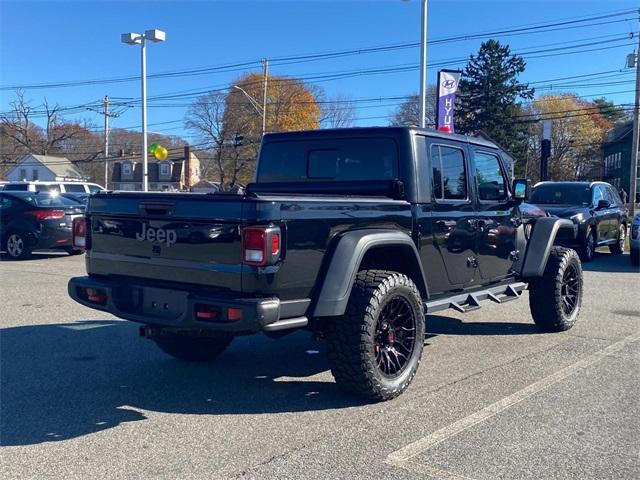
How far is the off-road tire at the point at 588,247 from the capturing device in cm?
1416

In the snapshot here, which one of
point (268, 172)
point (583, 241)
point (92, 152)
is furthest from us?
point (92, 152)

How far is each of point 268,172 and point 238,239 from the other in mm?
Result: 2293

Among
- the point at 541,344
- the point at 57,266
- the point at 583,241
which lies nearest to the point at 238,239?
the point at 541,344

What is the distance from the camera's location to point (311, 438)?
3.95m

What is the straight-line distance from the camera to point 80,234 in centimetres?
507

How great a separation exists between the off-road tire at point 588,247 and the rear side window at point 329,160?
10.1 metres

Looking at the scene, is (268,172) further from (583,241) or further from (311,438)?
(583,241)

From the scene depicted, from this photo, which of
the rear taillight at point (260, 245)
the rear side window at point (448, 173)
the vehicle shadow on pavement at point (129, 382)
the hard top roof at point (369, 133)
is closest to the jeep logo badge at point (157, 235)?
the rear taillight at point (260, 245)

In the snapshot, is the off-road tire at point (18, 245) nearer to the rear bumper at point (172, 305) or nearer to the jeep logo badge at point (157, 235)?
the rear bumper at point (172, 305)

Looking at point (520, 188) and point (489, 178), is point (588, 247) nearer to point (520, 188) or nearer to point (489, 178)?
point (520, 188)

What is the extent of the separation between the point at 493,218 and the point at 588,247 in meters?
9.05

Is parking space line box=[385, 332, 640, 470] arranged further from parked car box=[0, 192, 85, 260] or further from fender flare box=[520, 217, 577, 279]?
parked car box=[0, 192, 85, 260]

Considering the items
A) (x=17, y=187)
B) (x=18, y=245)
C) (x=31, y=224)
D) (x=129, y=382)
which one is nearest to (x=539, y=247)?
(x=129, y=382)

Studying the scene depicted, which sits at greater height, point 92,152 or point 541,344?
point 92,152
